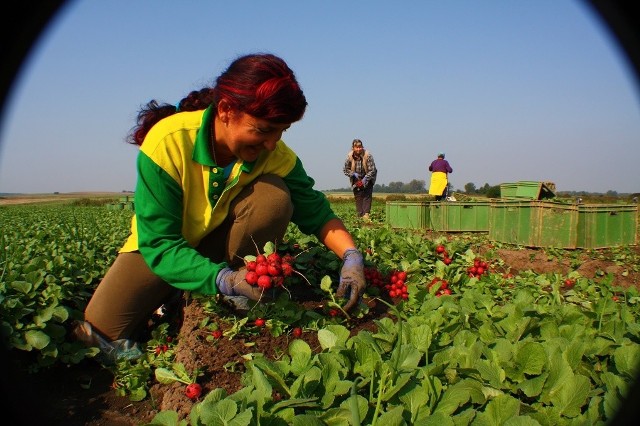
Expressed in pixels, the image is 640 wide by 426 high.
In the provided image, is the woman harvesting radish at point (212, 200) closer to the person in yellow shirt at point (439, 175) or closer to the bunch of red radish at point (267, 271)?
the bunch of red radish at point (267, 271)

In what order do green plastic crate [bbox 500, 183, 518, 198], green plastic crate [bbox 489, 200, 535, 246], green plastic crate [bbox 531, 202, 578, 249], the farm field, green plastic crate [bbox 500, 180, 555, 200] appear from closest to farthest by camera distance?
the farm field < green plastic crate [bbox 531, 202, 578, 249] < green plastic crate [bbox 489, 200, 535, 246] < green plastic crate [bbox 500, 180, 555, 200] < green plastic crate [bbox 500, 183, 518, 198]

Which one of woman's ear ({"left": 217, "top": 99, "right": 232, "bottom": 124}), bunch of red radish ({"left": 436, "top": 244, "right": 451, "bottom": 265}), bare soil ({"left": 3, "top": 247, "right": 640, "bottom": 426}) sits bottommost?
bare soil ({"left": 3, "top": 247, "right": 640, "bottom": 426})

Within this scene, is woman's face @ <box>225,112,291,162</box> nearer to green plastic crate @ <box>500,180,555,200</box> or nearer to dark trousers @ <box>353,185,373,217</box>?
green plastic crate @ <box>500,180,555,200</box>

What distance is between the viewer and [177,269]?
101 inches

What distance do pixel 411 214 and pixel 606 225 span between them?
11.0 feet

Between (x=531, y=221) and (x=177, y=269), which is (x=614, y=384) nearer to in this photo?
(x=177, y=269)

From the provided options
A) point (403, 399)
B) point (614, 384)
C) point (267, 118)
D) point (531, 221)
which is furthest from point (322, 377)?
point (531, 221)

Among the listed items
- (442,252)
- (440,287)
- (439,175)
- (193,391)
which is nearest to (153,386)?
(193,391)

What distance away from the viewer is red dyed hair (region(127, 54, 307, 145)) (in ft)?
7.97

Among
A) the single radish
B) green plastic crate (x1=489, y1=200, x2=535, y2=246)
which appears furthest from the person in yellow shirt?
the single radish

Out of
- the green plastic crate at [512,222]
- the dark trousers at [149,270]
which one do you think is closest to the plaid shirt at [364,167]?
the green plastic crate at [512,222]

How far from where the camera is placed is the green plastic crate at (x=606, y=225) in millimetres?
7477

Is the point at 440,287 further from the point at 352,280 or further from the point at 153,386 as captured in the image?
the point at 153,386

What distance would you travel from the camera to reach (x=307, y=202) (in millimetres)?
3334
